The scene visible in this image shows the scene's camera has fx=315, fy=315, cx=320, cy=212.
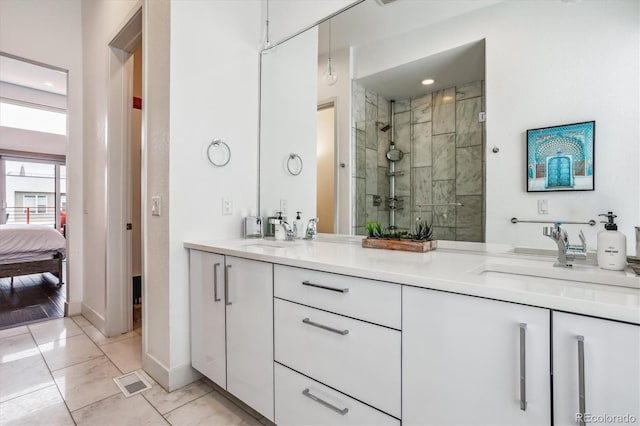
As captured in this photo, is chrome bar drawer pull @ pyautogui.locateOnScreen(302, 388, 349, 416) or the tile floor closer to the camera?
chrome bar drawer pull @ pyautogui.locateOnScreen(302, 388, 349, 416)

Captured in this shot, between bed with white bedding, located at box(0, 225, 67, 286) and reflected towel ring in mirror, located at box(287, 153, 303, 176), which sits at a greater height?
reflected towel ring in mirror, located at box(287, 153, 303, 176)

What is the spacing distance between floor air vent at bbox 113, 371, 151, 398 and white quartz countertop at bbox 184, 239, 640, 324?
0.96 m

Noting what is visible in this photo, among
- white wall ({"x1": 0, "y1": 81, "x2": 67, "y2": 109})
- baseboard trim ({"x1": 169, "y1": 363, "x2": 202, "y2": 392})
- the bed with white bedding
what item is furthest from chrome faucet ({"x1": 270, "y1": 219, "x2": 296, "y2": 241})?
white wall ({"x1": 0, "y1": 81, "x2": 67, "y2": 109})

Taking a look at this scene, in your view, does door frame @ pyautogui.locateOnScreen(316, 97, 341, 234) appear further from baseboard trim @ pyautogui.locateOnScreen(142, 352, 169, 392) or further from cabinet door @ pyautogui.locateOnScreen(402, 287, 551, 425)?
baseboard trim @ pyautogui.locateOnScreen(142, 352, 169, 392)

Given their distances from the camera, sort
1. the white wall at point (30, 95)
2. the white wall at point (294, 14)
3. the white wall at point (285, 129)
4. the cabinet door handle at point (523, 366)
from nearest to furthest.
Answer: the cabinet door handle at point (523, 366) → the white wall at point (294, 14) → the white wall at point (285, 129) → the white wall at point (30, 95)

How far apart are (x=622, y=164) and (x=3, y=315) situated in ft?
14.5

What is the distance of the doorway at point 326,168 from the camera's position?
1.91 m

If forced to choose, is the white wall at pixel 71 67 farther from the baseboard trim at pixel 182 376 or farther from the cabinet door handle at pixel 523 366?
the cabinet door handle at pixel 523 366

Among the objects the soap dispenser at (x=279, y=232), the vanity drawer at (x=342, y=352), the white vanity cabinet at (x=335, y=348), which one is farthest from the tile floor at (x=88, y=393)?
the soap dispenser at (x=279, y=232)

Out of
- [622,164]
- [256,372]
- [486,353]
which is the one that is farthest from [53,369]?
[622,164]

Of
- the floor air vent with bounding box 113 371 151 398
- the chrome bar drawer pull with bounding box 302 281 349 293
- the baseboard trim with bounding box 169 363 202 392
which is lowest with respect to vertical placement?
the floor air vent with bounding box 113 371 151 398

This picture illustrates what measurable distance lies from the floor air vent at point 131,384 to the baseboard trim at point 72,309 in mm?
1527

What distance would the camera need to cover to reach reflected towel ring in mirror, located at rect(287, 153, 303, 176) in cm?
215

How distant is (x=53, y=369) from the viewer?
1966 mm
